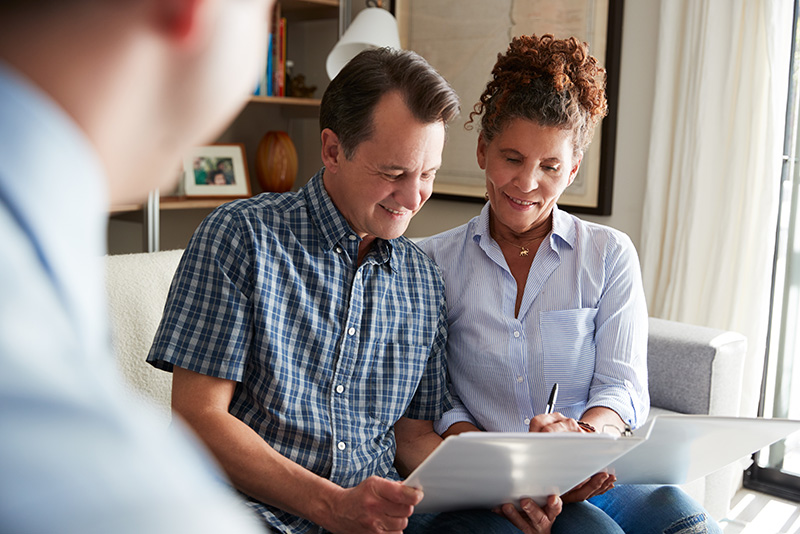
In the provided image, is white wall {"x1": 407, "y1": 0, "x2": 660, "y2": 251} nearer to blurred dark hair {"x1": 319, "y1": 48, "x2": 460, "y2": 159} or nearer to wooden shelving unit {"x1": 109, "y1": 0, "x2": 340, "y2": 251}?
wooden shelving unit {"x1": 109, "y1": 0, "x2": 340, "y2": 251}

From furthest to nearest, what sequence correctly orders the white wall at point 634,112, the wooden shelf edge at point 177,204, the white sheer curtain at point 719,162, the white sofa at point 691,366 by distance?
the wooden shelf edge at point 177,204 < the white wall at point 634,112 < the white sheer curtain at point 719,162 < the white sofa at point 691,366

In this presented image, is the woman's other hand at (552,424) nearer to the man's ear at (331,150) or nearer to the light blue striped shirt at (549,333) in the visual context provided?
the light blue striped shirt at (549,333)

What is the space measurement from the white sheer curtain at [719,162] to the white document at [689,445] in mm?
1334

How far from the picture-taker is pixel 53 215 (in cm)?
30

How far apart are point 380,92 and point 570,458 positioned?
27.5 inches

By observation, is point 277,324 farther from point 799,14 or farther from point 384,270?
point 799,14

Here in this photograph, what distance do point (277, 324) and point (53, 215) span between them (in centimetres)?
100

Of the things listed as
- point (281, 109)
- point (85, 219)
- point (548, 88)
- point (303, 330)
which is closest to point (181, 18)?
point (85, 219)

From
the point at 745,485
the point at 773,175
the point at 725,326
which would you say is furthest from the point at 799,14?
the point at 745,485

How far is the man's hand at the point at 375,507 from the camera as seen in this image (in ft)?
3.69

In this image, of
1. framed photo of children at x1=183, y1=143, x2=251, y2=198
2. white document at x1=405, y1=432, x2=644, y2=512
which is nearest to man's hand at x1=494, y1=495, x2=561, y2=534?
white document at x1=405, y1=432, x2=644, y2=512

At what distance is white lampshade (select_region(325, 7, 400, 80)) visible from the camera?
10.0ft

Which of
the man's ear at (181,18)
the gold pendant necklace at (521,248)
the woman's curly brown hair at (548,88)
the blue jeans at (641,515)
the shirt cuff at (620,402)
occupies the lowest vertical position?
the blue jeans at (641,515)

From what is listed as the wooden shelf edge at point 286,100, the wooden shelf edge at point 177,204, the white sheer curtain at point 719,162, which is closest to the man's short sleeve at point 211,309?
the wooden shelf edge at point 177,204
